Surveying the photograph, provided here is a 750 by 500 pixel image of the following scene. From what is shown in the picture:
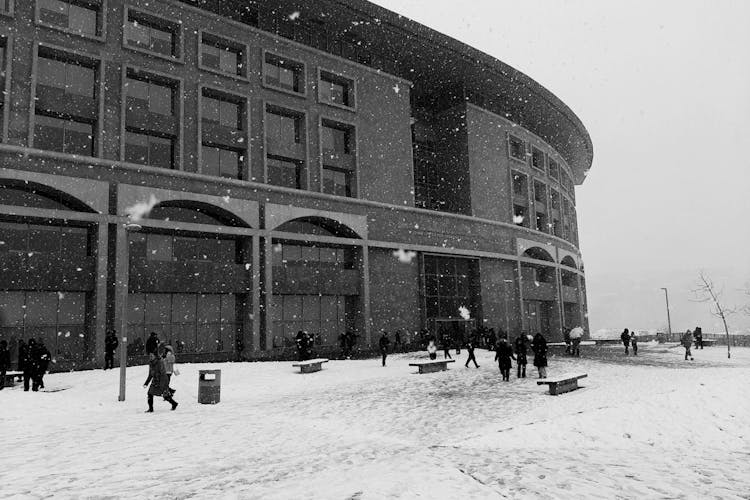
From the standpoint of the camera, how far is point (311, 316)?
3759 centimetres

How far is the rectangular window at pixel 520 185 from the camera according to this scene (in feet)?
180

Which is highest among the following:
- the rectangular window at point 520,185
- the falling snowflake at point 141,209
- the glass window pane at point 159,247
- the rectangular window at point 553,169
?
the rectangular window at point 553,169

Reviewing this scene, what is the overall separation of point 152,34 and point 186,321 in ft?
55.3

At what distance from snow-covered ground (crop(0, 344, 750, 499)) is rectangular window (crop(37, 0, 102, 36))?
67.0 feet

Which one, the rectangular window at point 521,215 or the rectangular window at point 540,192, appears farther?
the rectangular window at point 540,192

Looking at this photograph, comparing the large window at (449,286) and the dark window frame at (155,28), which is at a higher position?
the dark window frame at (155,28)

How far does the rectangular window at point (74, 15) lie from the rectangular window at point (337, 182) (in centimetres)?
1604

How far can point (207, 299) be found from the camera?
33.7 metres

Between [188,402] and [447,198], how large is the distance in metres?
36.6

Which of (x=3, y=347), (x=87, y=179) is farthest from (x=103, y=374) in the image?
(x=87, y=179)

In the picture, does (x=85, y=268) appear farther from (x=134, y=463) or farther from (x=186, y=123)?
(x=134, y=463)

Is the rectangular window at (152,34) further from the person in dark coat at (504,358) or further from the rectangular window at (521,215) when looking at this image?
the rectangular window at (521,215)

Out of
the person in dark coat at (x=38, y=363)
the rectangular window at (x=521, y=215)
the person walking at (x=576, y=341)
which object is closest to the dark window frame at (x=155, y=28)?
Result: the person in dark coat at (x=38, y=363)

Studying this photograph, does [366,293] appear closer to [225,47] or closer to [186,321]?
[186,321]
